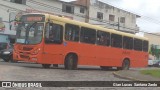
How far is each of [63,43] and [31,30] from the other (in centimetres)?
202

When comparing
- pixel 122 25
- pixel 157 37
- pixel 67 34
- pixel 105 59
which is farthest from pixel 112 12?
pixel 67 34

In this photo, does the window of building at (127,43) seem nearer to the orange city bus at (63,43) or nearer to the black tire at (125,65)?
the orange city bus at (63,43)

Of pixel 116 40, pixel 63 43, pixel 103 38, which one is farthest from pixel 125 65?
pixel 63 43

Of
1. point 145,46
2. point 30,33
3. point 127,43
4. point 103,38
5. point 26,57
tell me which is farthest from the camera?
point 145,46

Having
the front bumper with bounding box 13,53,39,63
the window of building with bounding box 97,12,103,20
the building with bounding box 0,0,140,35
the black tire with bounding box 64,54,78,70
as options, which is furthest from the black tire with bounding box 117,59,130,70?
the window of building with bounding box 97,12,103,20

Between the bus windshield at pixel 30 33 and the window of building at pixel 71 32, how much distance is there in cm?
183

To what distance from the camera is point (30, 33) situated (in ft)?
72.6

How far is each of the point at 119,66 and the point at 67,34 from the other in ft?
24.6

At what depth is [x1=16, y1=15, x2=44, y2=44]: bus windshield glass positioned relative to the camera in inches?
861

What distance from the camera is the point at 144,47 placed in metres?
32.2

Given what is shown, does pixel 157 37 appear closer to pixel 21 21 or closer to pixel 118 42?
pixel 118 42

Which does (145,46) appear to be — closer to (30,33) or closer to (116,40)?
(116,40)

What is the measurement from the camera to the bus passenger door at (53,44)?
71.6 feet

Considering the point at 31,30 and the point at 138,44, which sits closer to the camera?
the point at 31,30
